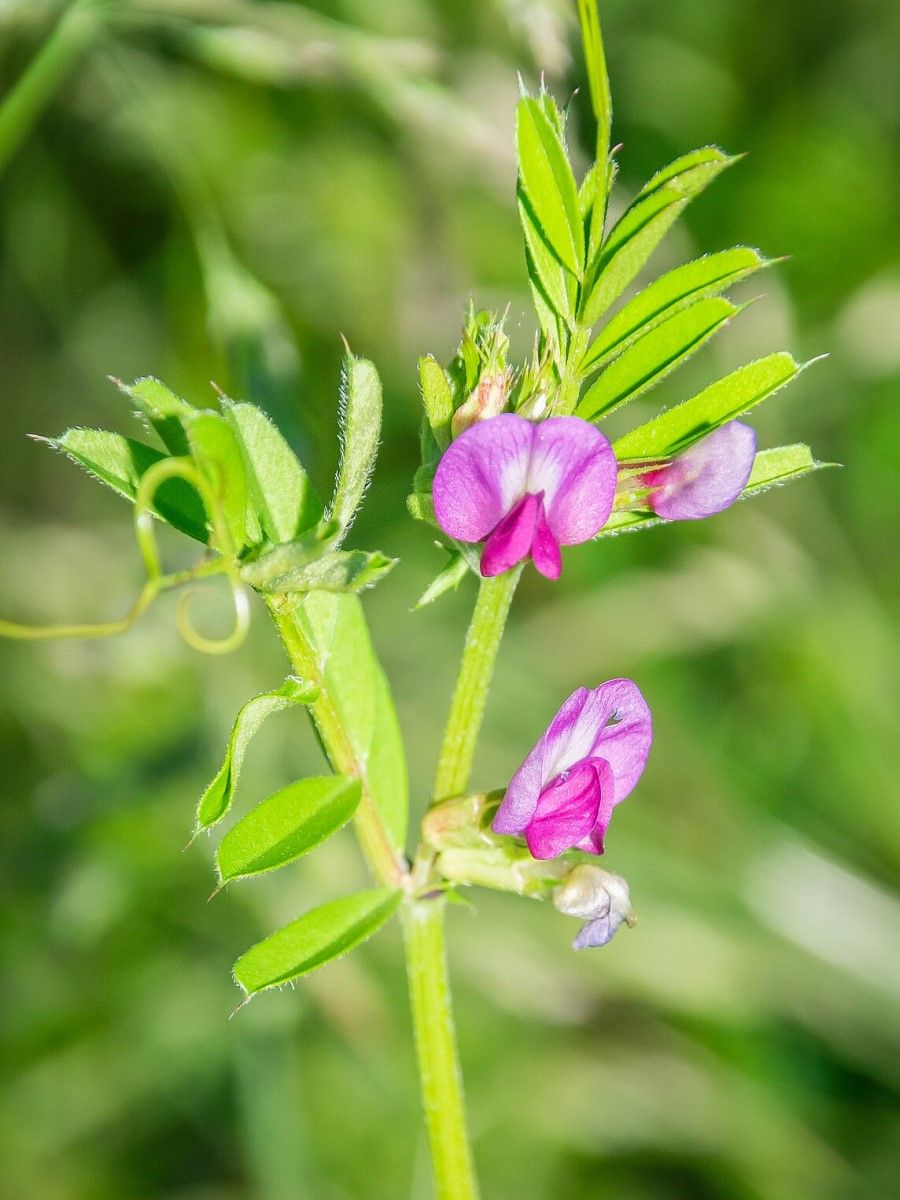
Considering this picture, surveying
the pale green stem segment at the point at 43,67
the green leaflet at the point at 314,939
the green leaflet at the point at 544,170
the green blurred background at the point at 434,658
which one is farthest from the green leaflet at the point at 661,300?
the pale green stem segment at the point at 43,67

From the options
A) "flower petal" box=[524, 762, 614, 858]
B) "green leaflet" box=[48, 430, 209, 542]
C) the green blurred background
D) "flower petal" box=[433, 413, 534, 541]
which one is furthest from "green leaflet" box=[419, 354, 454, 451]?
the green blurred background

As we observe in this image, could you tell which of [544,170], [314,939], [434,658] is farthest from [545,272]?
[434,658]

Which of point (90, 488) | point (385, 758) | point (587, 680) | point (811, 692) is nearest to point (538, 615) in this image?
point (587, 680)

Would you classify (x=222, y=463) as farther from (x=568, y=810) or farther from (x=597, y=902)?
(x=597, y=902)

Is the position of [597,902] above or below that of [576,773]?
below

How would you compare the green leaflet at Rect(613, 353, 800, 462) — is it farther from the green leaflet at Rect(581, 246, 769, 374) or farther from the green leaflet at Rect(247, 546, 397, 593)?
the green leaflet at Rect(247, 546, 397, 593)

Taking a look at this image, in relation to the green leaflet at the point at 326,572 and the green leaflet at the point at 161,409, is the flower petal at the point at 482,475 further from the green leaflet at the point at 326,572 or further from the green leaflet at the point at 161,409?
the green leaflet at the point at 161,409

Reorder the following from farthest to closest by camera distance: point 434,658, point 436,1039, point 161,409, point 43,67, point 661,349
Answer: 1. point 434,658
2. point 43,67
3. point 436,1039
4. point 661,349
5. point 161,409
